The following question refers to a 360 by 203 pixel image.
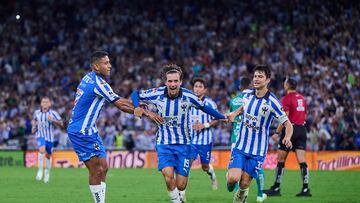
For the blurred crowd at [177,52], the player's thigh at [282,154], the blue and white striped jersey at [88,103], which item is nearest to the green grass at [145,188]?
the player's thigh at [282,154]

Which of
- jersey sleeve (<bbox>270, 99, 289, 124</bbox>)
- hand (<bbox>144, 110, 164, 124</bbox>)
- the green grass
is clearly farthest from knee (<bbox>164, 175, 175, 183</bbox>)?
the green grass

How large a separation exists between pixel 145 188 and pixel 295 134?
4.33 m

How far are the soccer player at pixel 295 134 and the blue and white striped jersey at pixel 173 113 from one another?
5269 millimetres

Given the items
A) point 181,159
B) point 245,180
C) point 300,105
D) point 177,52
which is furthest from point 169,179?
point 177,52

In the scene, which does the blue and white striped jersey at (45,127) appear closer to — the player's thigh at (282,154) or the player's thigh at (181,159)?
the player's thigh at (282,154)

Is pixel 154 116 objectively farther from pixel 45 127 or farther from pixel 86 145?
pixel 45 127

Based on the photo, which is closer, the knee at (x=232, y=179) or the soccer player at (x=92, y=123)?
the soccer player at (x=92, y=123)

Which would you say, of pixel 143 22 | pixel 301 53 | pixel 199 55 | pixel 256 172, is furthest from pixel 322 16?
pixel 256 172

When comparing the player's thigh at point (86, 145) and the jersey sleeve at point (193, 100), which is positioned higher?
the jersey sleeve at point (193, 100)

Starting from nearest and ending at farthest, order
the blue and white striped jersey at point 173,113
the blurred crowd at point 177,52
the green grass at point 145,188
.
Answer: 1. the blue and white striped jersey at point 173,113
2. the green grass at point 145,188
3. the blurred crowd at point 177,52

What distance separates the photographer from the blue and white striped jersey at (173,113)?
44.7ft

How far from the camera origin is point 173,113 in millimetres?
13609

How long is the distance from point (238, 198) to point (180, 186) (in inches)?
42.1

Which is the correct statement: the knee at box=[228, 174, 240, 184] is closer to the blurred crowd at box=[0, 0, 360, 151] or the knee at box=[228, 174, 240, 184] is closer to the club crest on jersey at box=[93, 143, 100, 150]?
the club crest on jersey at box=[93, 143, 100, 150]
